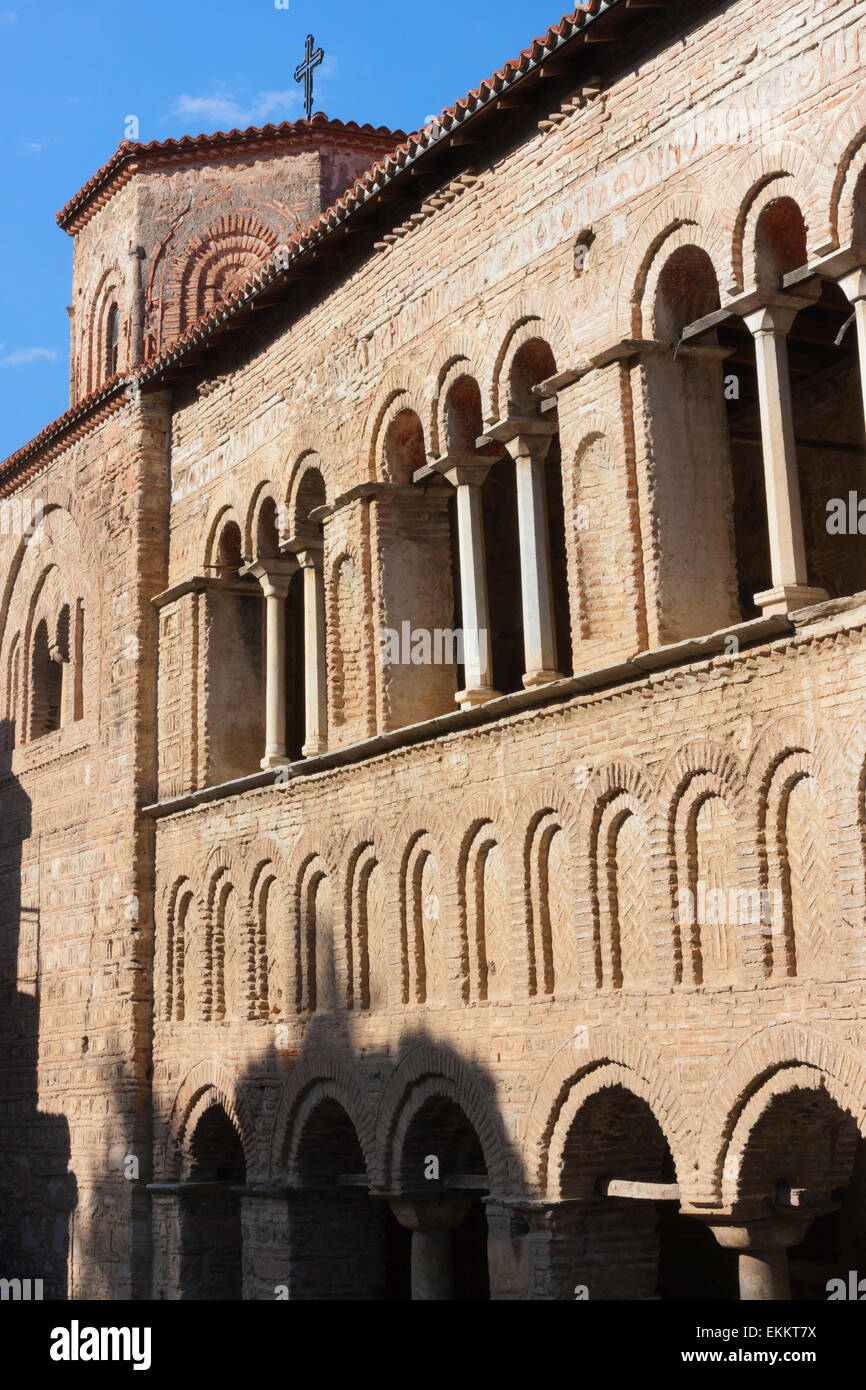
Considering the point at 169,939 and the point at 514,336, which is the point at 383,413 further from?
the point at 169,939

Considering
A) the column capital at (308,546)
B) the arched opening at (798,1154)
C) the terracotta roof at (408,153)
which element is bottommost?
the arched opening at (798,1154)

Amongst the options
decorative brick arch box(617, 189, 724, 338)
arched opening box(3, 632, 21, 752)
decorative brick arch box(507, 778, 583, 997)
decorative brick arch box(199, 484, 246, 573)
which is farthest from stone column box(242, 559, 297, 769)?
arched opening box(3, 632, 21, 752)

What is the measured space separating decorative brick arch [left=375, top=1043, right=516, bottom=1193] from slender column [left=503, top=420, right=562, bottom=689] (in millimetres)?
2674

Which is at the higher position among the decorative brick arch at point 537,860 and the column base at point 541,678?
the column base at point 541,678

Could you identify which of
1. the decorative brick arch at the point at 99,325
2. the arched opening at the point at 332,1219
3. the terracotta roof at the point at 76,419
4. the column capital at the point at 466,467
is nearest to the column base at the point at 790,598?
the column capital at the point at 466,467

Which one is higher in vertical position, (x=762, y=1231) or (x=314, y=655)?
(x=314, y=655)

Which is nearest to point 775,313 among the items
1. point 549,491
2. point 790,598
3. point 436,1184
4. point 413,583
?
point 790,598

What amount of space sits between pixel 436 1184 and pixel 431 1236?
0.50m

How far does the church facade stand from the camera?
930 centimetres

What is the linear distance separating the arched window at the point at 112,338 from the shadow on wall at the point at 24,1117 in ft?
15.9

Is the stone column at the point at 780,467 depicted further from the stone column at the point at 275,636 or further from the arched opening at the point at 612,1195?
the stone column at the point at 275,636

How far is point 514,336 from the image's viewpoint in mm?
11672

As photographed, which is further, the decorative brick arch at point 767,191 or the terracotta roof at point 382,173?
the terracotta roof at point 382,173

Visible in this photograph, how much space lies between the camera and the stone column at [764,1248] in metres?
9.33
